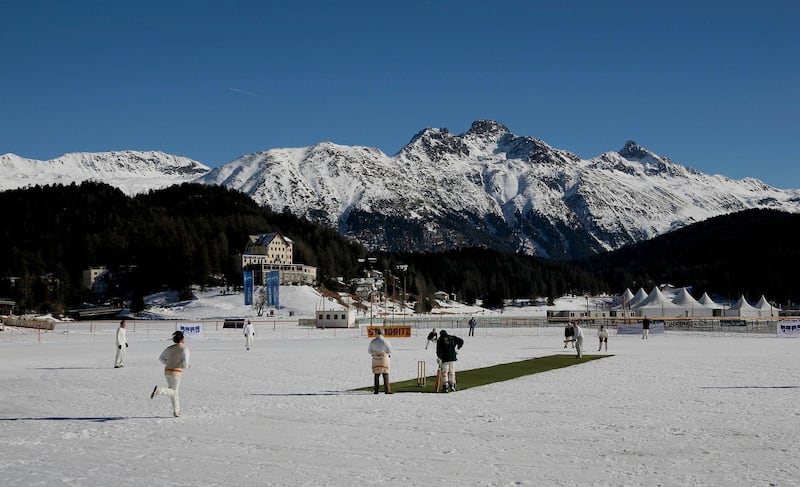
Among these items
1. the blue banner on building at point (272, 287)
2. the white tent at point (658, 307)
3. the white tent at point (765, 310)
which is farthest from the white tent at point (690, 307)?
the blue banner on building at point (272, 287)

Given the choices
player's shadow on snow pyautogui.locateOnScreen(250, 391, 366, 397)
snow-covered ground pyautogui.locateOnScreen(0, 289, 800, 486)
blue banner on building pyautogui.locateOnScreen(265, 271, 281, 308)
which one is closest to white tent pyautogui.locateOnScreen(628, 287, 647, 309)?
blue banner on building pyautogui.locateOnScreen(265, 271, 281, 308)

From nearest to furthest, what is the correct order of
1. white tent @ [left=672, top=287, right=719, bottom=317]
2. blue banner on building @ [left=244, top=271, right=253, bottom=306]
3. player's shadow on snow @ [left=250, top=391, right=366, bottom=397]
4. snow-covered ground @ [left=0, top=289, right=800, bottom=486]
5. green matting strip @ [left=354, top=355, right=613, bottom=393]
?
snow-covered ground @ [left=0, top=289, right=800, bottom=486], player's shadow on snow @ [left=250, top=391, right=366, bottom=397], green matting strip @ [left=354, top=355, right=613, bottom=393], blue banner on building @ [left=244, top=271, right=253, bottom=306], white tent @ [left=672, top=287, right=719, bottom=317]

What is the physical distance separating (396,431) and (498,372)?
1486 cm

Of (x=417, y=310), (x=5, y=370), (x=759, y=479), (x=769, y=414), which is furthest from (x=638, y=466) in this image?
(x=417, y=310)

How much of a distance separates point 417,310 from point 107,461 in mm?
143322

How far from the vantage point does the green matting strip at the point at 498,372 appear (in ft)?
78.7

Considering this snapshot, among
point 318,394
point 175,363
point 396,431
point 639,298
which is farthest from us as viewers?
point 639,298

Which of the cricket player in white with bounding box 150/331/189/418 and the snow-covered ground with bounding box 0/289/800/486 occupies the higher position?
the cricket player in white with bounding box 150/331/189/418

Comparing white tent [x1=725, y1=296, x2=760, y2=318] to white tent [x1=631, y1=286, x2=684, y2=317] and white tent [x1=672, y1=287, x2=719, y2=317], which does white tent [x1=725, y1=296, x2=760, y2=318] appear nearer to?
white tent [x1=672, y1=287, x2=719, y2=317]

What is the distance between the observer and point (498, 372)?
2970 centimetres

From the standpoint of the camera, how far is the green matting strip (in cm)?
2398

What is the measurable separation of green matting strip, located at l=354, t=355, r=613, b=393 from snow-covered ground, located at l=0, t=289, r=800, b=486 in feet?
3.60

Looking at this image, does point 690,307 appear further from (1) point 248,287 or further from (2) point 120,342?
(2) point 120,342

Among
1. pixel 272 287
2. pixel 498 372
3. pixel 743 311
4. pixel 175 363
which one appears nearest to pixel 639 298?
pixel 743 311
